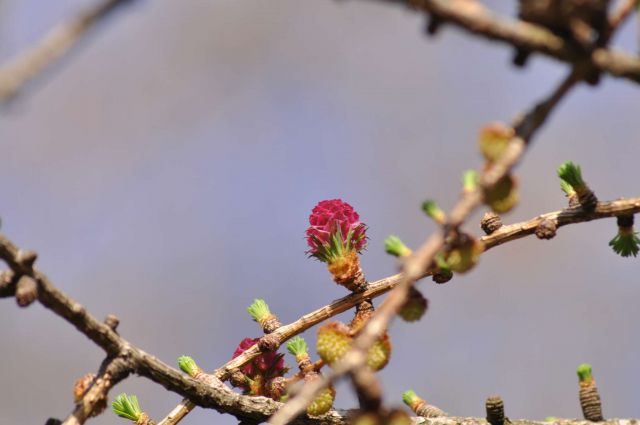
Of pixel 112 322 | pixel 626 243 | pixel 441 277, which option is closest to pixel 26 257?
pixel 112 322

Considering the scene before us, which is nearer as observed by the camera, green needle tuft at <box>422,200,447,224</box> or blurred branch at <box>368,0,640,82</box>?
blurred branch at <box>368,0,640,82</box>

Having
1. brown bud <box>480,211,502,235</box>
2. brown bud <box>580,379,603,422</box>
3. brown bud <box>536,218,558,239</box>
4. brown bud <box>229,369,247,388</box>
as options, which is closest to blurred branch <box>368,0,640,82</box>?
brown bud <box>536,218,558,239</box>

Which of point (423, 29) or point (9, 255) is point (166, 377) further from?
point (423, 29)

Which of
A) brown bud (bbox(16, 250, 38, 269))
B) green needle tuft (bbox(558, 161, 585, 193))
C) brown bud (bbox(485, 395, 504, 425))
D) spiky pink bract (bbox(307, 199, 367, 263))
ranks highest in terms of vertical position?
green needle tuft (bbox(558, 161, 585, 193))

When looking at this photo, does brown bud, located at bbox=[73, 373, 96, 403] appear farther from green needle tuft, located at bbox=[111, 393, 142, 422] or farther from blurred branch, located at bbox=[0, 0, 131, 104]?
blurred branch, located at bbox=[0, 0, 131, 104]

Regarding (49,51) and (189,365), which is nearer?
(49,51)

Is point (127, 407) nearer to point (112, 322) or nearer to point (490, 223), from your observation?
point (112, 322)

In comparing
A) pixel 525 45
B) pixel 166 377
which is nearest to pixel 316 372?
pixel 166 377
